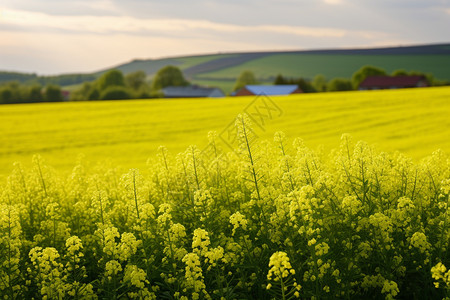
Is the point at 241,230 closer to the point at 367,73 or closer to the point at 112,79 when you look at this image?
the point at 112,79

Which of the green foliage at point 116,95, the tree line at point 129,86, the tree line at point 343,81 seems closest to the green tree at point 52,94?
the tree line at point 129,86

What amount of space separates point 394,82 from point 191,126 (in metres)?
53.4

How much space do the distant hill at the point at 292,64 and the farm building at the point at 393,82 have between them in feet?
46.1

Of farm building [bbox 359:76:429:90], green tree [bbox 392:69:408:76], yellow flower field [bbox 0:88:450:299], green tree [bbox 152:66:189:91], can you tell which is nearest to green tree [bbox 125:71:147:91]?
green tree [bbox 152:66:189:91]

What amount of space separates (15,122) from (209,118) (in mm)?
13061

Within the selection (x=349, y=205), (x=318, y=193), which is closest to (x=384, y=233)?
(x=349, y=205)

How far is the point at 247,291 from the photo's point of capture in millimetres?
6285

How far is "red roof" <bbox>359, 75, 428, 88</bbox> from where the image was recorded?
232ft

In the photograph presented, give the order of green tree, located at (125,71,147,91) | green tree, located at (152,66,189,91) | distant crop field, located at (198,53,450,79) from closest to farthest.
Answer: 1. distant crop field, located at (198,53,450,79)
2. green tree, located at (125,71,147,91)
3. green tree, located at (152,66,189,91)

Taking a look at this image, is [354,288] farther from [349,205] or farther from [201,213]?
[201,213]

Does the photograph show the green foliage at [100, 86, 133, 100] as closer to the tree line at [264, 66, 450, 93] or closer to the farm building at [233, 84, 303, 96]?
the farm building at [233, 84, 303, 96]

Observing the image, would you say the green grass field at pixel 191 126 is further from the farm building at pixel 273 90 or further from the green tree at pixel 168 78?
the green tree at pixel 168 78

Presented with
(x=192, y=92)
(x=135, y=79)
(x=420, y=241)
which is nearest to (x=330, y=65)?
(x=192, y=92)

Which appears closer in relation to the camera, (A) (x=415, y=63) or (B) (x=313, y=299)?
(B) (x=313, y=299)
